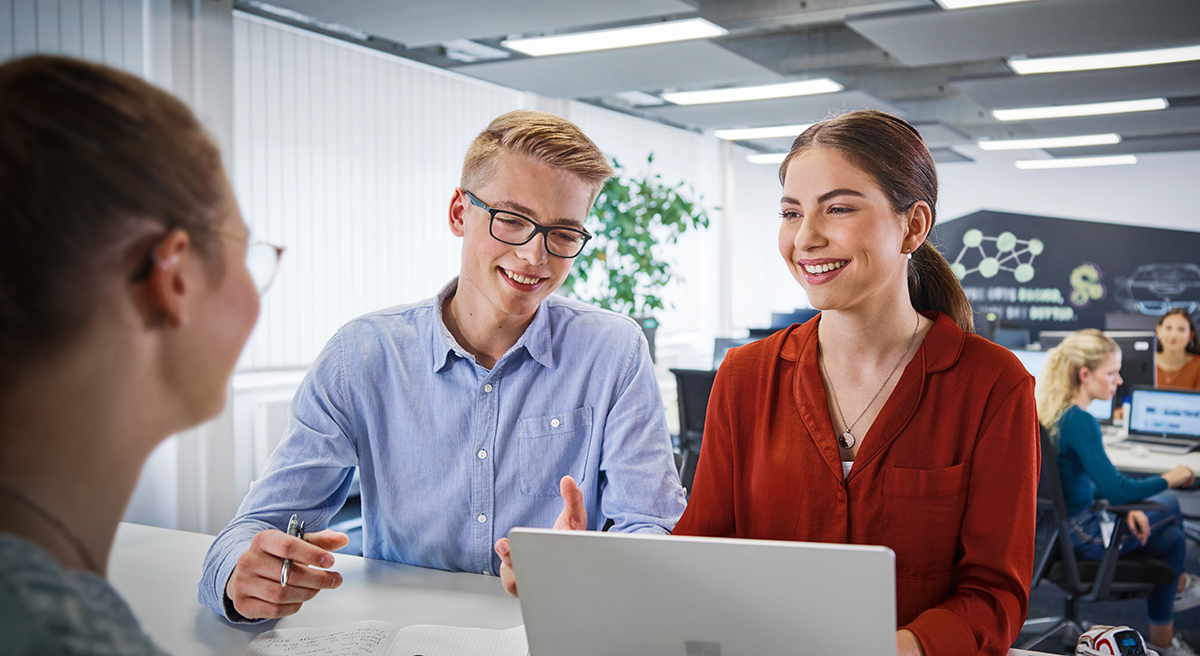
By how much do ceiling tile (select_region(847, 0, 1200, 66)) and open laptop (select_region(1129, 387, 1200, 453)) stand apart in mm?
1885

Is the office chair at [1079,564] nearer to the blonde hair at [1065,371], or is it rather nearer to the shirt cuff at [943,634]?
the blonde hair at [1065,371]

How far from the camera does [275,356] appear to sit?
4.99 meters

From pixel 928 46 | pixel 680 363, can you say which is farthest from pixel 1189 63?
pixel 680 363

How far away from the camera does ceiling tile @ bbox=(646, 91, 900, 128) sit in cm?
625

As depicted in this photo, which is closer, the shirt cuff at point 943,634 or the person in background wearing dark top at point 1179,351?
the shirt cuff at point 943,634

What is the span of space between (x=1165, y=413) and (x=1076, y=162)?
5983mm

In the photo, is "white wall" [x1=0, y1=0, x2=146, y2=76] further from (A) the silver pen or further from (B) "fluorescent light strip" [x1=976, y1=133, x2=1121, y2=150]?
(B) "fluorescent light strip" [x1=976, y1=133, x2=1121, y2=150]

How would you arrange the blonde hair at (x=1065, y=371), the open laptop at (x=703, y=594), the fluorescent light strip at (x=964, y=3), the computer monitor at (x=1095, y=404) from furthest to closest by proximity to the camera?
the computer monitor at (x=1095, y=404)
the fluorescent light strip at (x=964, y=3)
the blonde hair at (x=1065, y=371)
the open laptop at (x=703, y=594)

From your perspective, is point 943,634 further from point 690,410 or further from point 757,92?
point 757,92

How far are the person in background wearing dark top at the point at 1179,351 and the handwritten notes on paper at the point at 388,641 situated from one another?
5.21m

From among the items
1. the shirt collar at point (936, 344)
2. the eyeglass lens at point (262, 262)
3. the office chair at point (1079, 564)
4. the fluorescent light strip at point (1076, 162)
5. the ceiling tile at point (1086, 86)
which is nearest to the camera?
the eyeglass lens at point (262, 262)

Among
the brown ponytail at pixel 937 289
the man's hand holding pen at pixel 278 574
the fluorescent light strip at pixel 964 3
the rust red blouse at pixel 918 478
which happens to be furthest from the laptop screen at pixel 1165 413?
the man's hand holding pen at pixel 278 574

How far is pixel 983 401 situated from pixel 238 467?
14.4ft

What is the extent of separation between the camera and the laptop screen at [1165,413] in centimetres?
408
